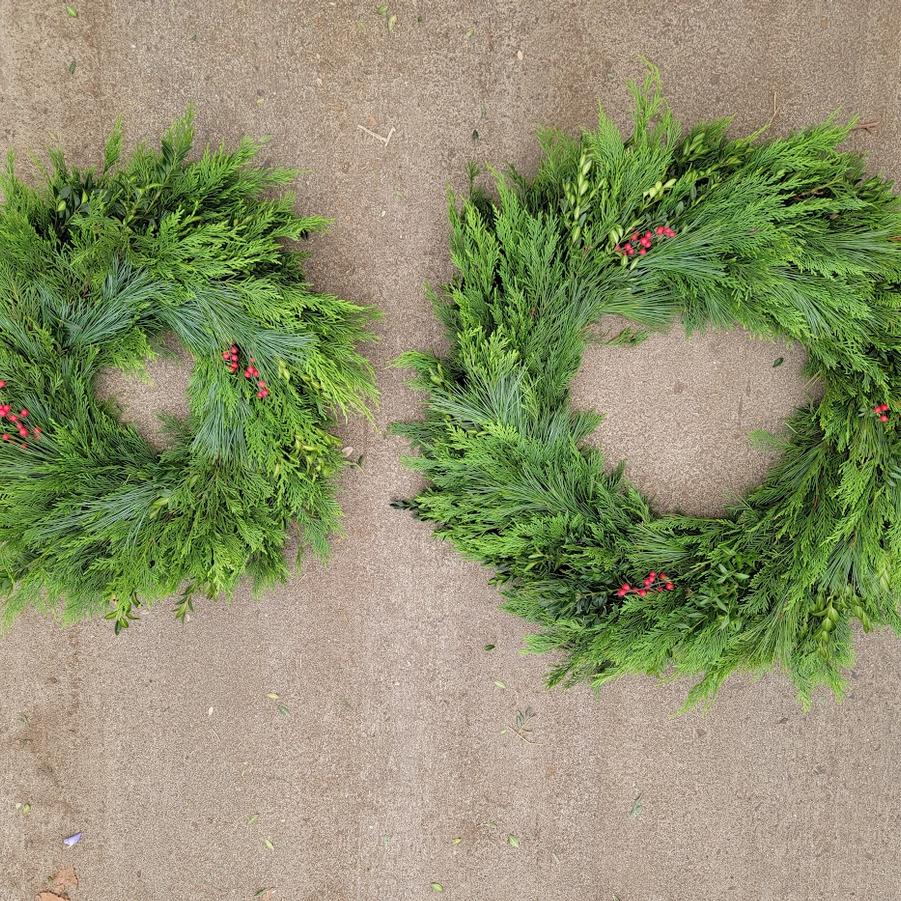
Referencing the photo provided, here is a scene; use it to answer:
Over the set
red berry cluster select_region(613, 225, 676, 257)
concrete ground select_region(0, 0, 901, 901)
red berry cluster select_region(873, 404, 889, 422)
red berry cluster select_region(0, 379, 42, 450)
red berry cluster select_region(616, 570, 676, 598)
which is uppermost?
red berry cluster select_region(613, 225, 676, 257)

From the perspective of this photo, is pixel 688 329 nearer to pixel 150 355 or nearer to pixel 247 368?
pixel 247 368

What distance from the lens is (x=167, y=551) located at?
106 inches

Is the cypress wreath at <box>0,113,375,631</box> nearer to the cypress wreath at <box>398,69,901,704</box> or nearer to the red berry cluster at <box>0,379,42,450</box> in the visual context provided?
the red berry cluster at <box>0,379,42,450</box>

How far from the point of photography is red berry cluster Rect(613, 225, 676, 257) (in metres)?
2.54

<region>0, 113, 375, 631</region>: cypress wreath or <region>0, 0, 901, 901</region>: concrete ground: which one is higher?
<region>0, 113, 375, 631</region>: cypress wreath

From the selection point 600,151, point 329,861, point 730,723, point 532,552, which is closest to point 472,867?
point 329,861

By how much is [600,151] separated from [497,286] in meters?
0.72

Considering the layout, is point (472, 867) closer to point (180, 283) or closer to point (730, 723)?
point (730, 723)

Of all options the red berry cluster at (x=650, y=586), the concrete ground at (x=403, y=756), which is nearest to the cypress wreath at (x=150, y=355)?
the concrete ground at (x=403, y=756)

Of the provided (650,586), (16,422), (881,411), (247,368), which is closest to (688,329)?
(881,411)

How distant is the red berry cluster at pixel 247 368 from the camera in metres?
2.59

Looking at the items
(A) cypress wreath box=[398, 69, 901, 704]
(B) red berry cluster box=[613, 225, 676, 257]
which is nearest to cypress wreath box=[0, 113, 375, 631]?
(A) cypress wreath box=[398, 69, 901, 704]

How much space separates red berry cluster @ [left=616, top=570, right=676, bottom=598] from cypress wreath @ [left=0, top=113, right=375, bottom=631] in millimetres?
1492

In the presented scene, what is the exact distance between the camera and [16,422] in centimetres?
259
